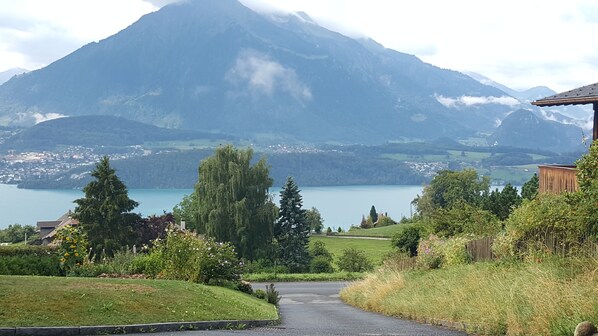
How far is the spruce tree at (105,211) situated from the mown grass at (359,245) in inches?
830

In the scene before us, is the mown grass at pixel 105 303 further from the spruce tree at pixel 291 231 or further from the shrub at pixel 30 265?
the spruce tree at pixel 291 231

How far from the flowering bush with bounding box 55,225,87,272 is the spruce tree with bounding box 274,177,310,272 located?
42.3m

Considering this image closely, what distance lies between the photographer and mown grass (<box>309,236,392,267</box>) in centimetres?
7832

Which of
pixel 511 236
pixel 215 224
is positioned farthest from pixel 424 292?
pixel 215 224

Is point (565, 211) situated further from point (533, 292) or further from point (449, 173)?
point (449, 173)

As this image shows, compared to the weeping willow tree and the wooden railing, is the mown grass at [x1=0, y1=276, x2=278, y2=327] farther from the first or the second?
the weeping willow tree

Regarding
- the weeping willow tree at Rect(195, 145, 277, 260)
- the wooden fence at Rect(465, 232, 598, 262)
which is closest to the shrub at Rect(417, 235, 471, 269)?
the wooden fence at Rect(465, 232, 598, 262)

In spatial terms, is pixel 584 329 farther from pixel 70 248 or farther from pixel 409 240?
pixel 409 240

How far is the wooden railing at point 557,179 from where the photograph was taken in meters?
26.1

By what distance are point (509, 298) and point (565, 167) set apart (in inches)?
552

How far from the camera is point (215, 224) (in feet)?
238

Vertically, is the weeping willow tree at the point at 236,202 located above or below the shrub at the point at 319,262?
above

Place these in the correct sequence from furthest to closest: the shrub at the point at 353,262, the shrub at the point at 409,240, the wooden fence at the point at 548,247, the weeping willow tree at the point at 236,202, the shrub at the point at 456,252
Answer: the weeping willow tree at the point at 236,202 < the shrub at the point at 353,262 < the shrub at the point at 409,240 < the shrub at the point at 456,252 < the wooden fence at the point at 548,247

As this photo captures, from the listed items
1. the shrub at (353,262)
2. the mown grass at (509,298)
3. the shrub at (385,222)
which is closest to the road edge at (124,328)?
the mown grass at (509,298)
